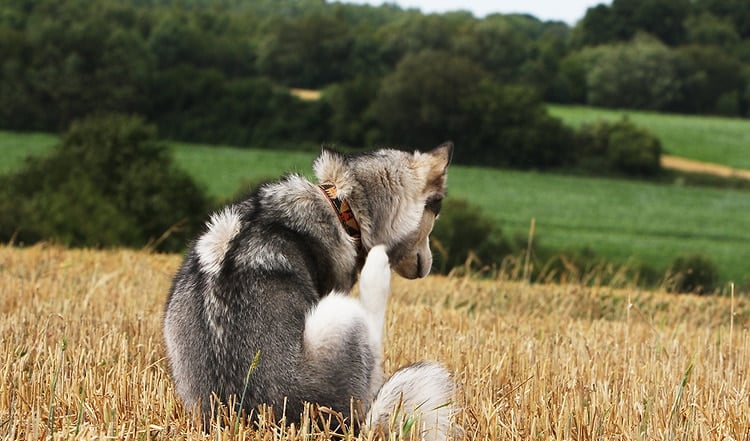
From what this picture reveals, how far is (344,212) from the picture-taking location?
469 cm

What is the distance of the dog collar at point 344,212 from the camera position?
4668 mm

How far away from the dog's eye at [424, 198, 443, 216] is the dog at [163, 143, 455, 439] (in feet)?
1.11

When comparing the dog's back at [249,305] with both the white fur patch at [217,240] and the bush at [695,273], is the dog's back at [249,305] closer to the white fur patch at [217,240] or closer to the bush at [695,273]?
the white fur patch at [217,240]

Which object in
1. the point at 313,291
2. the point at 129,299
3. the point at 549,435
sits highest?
the point at 313,291

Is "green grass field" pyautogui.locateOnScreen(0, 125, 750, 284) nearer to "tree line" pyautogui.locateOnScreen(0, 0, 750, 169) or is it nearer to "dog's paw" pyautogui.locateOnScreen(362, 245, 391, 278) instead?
"tree line" pyautogui.locateOnScreen(0, 0, 750, 169)

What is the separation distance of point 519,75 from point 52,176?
2908cm

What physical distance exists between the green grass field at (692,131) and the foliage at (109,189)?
25.7 m

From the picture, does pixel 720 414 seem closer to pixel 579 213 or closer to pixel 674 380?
pixel 674 380

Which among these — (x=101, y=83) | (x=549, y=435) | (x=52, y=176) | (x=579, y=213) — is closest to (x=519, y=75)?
(x=579, y=213)

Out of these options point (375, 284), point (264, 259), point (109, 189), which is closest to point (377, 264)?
point (375, 284)

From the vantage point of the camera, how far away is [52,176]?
79.8 ft

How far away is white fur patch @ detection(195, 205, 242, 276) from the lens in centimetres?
436

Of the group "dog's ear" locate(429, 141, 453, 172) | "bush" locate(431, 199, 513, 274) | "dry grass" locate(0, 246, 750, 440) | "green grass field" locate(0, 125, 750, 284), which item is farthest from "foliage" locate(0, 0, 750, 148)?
"dog's ear" locate(429, 141, 453, 172)

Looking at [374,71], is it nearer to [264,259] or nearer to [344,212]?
[344,212]
